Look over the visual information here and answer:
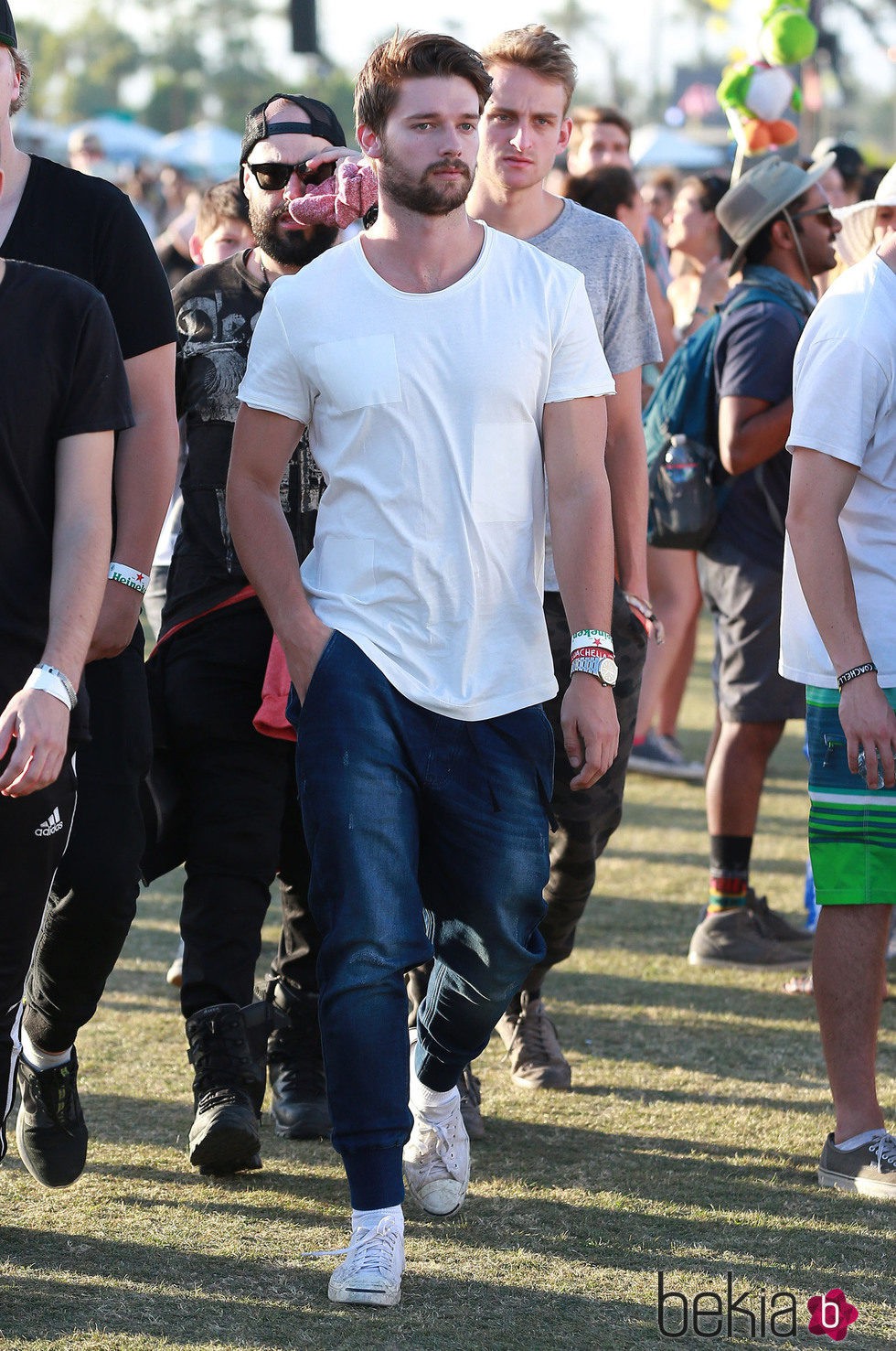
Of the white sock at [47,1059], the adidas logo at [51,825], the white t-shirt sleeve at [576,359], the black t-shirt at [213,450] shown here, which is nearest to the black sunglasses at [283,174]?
the black t-shirt at [213,450]

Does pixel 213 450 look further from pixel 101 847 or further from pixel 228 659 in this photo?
pixel 101 847

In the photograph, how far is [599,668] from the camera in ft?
11.1

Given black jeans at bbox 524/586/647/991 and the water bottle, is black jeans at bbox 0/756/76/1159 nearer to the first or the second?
black jeans at bbox 524/586/647/991

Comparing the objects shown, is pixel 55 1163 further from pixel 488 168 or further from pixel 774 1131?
pixel 488 168

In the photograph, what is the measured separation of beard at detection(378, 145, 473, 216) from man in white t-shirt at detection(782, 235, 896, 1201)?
2.97 feet

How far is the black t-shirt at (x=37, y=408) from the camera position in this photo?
9.57ft

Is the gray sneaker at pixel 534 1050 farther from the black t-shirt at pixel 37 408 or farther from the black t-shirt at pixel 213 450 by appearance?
the black t-shirt at pixel 37 408

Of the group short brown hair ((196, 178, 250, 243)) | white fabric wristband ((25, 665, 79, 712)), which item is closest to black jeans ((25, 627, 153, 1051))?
white fabric wristband ((25, 665, 79, 712))

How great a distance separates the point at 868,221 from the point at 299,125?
1507 mm

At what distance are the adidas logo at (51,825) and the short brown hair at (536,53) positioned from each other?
233 centimetres

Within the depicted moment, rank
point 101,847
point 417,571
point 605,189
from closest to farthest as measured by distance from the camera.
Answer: point 417,571 → point 101,847 → point 605,189

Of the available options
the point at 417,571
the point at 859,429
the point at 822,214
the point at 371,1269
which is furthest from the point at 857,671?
the point at 822,214

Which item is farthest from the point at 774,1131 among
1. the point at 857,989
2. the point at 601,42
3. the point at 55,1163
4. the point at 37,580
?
the point at 601,42

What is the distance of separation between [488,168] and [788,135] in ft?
15.9
